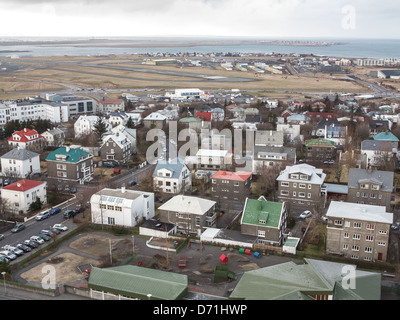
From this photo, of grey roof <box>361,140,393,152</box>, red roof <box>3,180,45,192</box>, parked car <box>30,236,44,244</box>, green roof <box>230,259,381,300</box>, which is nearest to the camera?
green roof <box>230,259,381,300</box>

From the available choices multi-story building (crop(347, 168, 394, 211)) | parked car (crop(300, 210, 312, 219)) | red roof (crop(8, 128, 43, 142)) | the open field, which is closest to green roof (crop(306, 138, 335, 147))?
multi-story building (crop(347, 168, 394, 211))

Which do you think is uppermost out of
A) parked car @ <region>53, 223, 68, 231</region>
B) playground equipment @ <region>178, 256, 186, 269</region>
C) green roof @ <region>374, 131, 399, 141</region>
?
green roof @ <region>374, 131, 399, 141</region>

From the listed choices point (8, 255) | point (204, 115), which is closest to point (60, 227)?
point (8, 255)

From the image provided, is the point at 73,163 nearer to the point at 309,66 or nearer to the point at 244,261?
the point at 244,261

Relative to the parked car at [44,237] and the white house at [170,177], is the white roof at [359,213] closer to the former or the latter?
the white house at [170,177]

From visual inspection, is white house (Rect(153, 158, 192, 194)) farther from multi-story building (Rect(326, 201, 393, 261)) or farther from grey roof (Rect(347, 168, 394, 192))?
multi-story building (Rect(326, 201, 393, 261))

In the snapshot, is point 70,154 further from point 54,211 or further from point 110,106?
point 110,106
